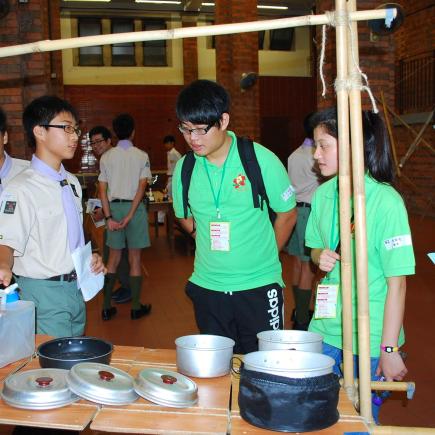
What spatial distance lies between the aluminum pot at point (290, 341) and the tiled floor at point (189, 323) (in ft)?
5.25

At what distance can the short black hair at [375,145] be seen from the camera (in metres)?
1.92

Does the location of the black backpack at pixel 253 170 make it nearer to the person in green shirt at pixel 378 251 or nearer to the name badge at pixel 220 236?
the name badge at pixel 220 236

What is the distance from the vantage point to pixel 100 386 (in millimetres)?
1518

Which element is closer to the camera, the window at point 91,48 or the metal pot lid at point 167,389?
the metal pot lid at point 167,389

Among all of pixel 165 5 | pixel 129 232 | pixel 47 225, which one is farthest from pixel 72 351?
pixel 165 5

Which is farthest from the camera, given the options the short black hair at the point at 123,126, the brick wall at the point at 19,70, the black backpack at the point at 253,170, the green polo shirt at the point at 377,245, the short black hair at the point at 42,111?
the short black hair at the point at 123,126

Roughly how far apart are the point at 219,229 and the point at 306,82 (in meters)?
14.2

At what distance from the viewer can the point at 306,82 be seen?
52.1 ft

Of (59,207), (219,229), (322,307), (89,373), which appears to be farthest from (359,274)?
(59,207)

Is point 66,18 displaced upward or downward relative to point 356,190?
upward

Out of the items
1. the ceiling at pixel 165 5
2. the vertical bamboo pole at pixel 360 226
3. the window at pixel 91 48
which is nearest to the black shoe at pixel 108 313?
the vertical bamboo pole at pixel 360 226

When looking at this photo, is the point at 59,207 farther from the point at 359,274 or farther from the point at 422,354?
the point at 422,354

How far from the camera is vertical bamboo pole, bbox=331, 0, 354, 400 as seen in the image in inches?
60.4

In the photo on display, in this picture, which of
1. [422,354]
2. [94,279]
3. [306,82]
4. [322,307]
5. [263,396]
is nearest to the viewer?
[263,396]
